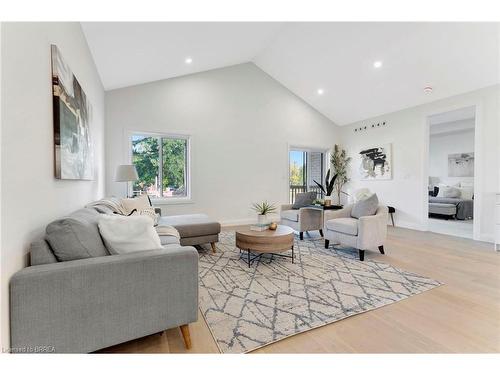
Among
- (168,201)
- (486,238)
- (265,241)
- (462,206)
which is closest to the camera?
(265,241)

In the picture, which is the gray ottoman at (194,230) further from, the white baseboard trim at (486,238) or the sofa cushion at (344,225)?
the white baseboard trim at (486,238)

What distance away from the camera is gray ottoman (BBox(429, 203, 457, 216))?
6191 millimetres

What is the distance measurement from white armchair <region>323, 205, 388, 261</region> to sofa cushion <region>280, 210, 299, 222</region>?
0.66 meters

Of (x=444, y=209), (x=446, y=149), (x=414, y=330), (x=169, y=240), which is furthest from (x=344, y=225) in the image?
(x=446, y=149)

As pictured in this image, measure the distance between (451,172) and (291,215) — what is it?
21.3 feet

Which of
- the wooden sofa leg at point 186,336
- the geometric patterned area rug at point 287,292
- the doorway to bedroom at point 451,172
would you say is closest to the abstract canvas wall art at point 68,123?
the wooden sofa leg at point 186,336

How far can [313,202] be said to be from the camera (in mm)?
4352

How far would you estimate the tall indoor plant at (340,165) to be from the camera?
22.2 ft

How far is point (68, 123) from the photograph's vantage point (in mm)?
1984

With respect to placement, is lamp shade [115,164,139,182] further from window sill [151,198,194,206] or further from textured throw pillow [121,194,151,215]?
window sill [151,198,194,206]

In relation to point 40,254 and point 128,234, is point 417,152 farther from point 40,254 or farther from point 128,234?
point 40,254

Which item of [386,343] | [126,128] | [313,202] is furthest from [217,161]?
[386,343]

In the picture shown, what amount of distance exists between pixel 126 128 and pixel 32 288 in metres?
3.98

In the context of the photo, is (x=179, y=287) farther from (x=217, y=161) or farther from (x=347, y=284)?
(x=217, y=161)
